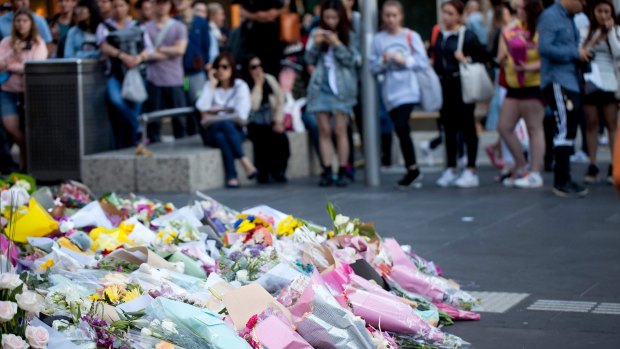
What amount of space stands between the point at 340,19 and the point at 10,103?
3.91m

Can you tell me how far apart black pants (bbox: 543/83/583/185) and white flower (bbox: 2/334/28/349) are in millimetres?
7873

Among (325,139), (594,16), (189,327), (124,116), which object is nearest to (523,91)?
(594,16)

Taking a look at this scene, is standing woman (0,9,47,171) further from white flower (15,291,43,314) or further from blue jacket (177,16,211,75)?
white flower (15,291,43,314)

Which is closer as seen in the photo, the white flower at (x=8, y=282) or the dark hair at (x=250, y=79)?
the white flower at (x=8, y=282)

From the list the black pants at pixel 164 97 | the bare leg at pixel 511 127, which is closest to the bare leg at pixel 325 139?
the bare leg at pixel 511 127

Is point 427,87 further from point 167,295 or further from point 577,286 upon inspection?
point 167,295

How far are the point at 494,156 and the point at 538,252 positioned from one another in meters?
5.47

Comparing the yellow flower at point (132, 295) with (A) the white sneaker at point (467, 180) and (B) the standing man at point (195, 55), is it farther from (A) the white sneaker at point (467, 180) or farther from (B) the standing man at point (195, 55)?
(B) the standing man at point (195, 55)

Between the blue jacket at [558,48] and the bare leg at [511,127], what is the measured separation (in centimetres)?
75

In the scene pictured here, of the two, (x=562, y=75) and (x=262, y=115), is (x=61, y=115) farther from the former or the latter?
(x=562, y=75)

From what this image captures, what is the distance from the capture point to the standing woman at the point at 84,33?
14.2 m

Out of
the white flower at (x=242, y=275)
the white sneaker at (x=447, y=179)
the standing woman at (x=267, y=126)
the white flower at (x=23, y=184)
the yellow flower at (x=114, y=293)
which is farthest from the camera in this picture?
the standing woman at (x=267, y=126)

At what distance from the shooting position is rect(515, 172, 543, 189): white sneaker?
40.9 feet

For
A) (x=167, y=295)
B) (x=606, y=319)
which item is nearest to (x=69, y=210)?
(x=167, y=295)
